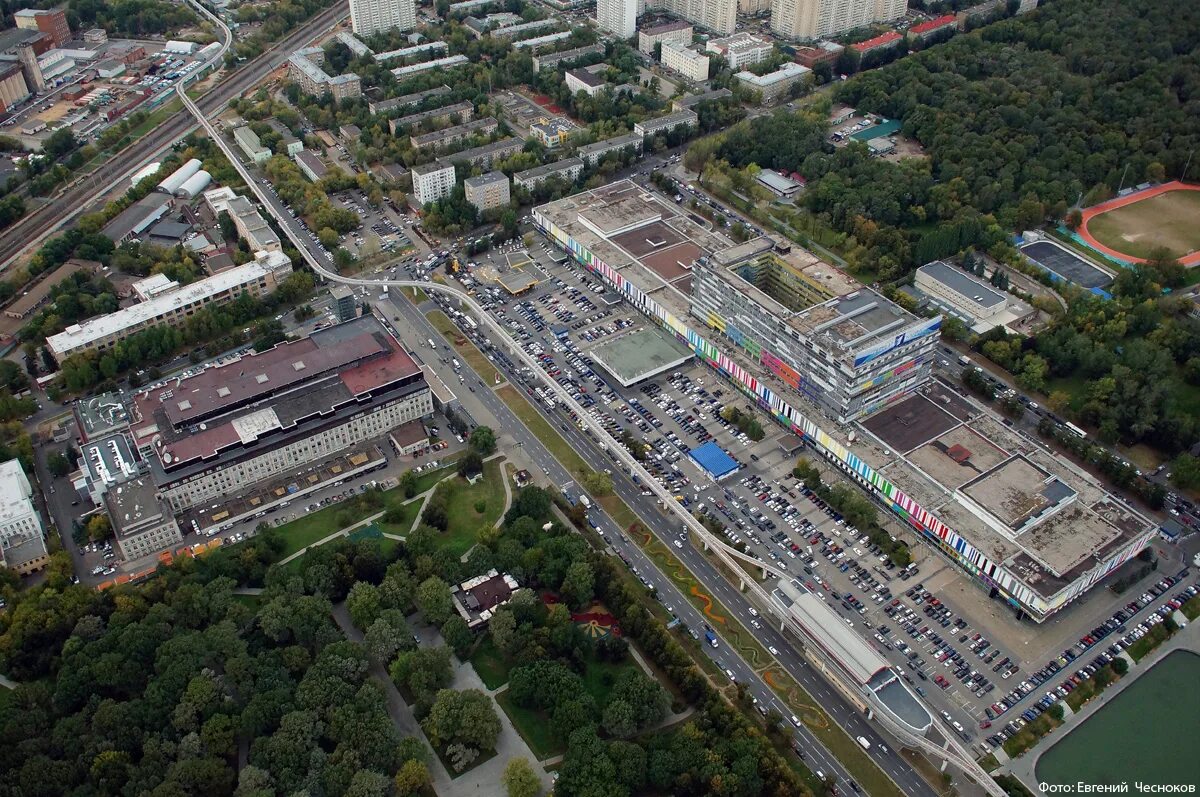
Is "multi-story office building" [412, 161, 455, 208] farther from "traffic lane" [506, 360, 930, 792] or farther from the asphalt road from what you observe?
"traffic lane" [506, 360, 930, 792]

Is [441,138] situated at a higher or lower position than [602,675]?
higher

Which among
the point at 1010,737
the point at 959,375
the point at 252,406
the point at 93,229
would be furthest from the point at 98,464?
the point at 959,375

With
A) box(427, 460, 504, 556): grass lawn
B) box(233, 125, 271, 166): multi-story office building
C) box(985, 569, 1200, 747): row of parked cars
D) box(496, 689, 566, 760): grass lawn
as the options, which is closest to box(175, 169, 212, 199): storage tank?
box(233, 125, 271, 166): multi-story office building

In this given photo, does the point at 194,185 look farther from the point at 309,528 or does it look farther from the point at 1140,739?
the point at 1140,739

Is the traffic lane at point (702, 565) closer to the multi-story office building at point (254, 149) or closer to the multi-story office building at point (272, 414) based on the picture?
the multi-story office building at point (272, 414)

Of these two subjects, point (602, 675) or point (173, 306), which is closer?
point (602, 675)

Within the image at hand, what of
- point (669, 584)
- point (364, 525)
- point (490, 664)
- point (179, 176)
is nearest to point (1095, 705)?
point (669, 584)

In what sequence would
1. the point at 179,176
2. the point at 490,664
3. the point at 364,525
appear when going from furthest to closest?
the point at 179,176, the point at 364,525, the point at 490,664
